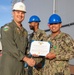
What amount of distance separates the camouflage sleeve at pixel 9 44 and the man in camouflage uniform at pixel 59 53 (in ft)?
2.01

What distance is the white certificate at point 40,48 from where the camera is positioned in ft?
14.0

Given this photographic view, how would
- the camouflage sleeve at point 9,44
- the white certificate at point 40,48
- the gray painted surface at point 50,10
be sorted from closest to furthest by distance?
the camouflage sleeve at point 9,44
the white certificate at point 40,48
the gray painted surface at point 50,10

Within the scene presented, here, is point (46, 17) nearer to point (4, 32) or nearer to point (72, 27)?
point (72, 27)

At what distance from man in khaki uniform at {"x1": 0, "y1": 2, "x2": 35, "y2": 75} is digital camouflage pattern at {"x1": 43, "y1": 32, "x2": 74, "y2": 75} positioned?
491mm

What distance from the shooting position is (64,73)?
4.11 meters

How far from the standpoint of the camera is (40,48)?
4.36m

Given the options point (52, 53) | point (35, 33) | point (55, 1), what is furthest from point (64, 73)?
point (55, 1)

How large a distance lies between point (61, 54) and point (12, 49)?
0.82 m

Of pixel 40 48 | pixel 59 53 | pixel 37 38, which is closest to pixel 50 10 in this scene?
pixel 37 38

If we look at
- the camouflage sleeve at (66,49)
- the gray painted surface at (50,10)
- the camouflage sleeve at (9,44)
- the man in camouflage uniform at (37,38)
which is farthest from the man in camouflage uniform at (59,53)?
the gray painted surface at (50,10)

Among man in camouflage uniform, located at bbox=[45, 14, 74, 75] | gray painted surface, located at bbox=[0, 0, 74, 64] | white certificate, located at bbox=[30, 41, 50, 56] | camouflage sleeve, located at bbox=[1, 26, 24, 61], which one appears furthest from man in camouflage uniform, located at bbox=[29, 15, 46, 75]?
gray painted surface, located at bbox=[0, 0, 74, 64]

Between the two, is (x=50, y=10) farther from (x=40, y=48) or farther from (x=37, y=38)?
(x=40, y=48)

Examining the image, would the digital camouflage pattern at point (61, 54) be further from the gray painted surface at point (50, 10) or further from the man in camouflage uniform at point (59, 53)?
the gray painted surface at point (50, 10)

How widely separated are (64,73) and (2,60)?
1011 millimetres
